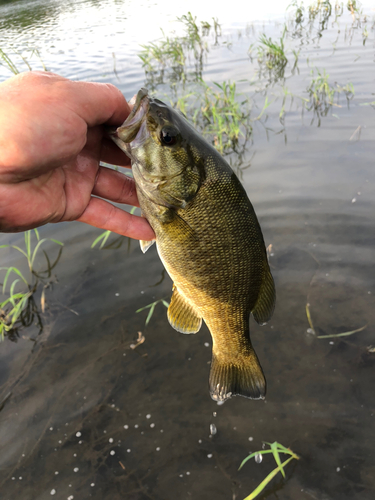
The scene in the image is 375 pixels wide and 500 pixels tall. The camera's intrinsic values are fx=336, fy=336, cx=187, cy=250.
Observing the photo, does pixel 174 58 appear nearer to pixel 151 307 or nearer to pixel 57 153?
pixel 151 307

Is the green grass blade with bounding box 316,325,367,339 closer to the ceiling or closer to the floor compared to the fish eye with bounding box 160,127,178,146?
closer to the floor

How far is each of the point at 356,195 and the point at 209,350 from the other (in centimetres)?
286

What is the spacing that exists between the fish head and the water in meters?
1.79

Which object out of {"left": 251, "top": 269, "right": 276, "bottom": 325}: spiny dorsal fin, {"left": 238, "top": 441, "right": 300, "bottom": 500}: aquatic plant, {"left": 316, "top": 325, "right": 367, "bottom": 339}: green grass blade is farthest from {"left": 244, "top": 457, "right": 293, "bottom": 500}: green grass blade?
{"left": 316, "top": 325, "right": 367, "bottom": 339}: green grass blade

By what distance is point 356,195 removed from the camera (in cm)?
434

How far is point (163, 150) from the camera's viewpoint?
71.3 inches

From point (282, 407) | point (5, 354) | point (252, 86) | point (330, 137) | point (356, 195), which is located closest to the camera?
point (282, 407)

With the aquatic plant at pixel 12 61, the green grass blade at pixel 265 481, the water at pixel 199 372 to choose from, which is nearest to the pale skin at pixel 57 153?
the water at pixel 199 372

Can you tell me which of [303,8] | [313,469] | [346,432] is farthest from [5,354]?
[303,8]

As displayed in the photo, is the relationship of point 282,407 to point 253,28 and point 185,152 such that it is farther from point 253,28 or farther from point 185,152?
point 253,28

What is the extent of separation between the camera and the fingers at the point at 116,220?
233cm

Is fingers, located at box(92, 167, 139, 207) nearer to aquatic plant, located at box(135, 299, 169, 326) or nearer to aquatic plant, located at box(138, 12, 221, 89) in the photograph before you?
aquatic plant, located at box(135, 299, 169, 326)

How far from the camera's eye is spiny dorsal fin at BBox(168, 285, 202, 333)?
2.24m

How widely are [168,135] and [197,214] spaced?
447 millimetres
